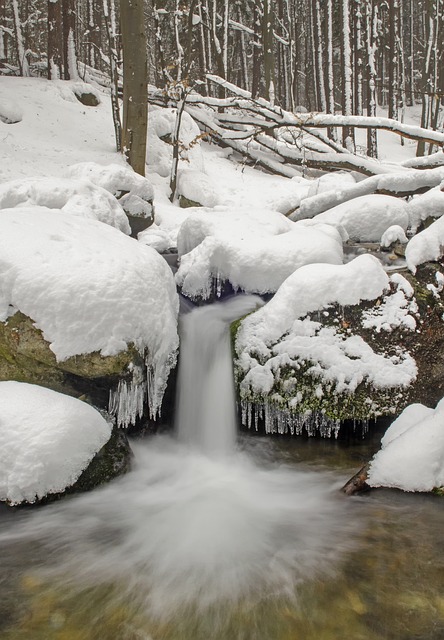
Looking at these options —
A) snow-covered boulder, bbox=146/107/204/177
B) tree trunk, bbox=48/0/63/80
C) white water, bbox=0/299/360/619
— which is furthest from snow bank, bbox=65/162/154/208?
tree trunk, bbox=48/0/63/80

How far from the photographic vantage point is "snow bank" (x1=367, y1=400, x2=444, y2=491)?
10.9 ft

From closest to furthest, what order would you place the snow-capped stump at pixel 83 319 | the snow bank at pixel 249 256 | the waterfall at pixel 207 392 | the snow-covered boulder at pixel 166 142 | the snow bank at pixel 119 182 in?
the snow-capped stump at pixel 83 319 < the waterfall at pixel 207 392 < the snow bank at pixel 249 256 < the snow bank at pixel 119 182 < the snow-covered boulder at pixel 166 142

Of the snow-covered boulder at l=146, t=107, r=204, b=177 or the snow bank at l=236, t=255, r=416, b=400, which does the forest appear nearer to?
the snow-covered boulder at l=146, t=107, r=204, b=177

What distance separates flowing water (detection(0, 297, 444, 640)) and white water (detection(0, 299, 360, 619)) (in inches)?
0.4

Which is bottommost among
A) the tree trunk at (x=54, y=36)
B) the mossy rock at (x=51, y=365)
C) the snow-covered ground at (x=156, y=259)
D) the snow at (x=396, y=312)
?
the mossy rock at (x=51, y=365)

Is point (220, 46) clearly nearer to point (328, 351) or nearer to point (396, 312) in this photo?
point (396, 312)

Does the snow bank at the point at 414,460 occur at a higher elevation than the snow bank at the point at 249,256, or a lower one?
lower

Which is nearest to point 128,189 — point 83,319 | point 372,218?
point 372,218

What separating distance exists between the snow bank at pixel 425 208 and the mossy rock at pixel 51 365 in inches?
205

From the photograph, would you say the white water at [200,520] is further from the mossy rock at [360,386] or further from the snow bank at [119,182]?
the snow bank at [119,182]

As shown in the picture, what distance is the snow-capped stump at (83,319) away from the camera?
3826 millimetres

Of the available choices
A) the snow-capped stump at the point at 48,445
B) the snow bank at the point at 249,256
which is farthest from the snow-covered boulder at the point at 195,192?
the snow-capped stump at the point at 48,445

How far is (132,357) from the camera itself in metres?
3.97

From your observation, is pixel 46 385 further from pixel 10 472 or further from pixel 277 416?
pixel 277 416
